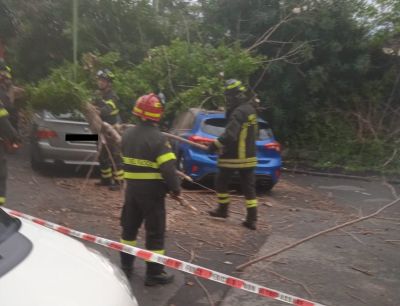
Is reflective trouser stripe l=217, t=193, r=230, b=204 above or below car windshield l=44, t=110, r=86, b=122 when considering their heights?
below

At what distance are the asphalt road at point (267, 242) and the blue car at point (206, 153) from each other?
15.9 inches

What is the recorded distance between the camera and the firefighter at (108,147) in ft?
26.9

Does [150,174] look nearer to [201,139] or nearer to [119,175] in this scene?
[119,175]

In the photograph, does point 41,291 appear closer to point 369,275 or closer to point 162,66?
point 369,275

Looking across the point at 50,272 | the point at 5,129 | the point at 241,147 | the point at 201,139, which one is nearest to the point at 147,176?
the point at 5,129

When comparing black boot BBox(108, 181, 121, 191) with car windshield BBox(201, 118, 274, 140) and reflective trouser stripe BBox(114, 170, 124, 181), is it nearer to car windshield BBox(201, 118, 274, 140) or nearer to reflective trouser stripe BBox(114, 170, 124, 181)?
reflective trouser stripe BBox(114, 170, 124, 181)

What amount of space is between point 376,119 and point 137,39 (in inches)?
282

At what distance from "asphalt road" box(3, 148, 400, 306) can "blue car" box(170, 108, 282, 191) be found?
0.41 metres

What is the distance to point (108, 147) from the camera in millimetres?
8148

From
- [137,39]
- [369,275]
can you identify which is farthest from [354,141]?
[369,275]

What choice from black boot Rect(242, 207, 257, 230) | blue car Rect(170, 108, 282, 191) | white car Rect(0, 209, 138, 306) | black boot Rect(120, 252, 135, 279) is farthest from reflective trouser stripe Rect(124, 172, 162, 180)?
blue car Rect(170, 108, 282, 191)

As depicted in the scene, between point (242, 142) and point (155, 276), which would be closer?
point (155, 276)

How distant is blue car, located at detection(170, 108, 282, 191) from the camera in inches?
348

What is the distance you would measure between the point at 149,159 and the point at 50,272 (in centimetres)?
206
